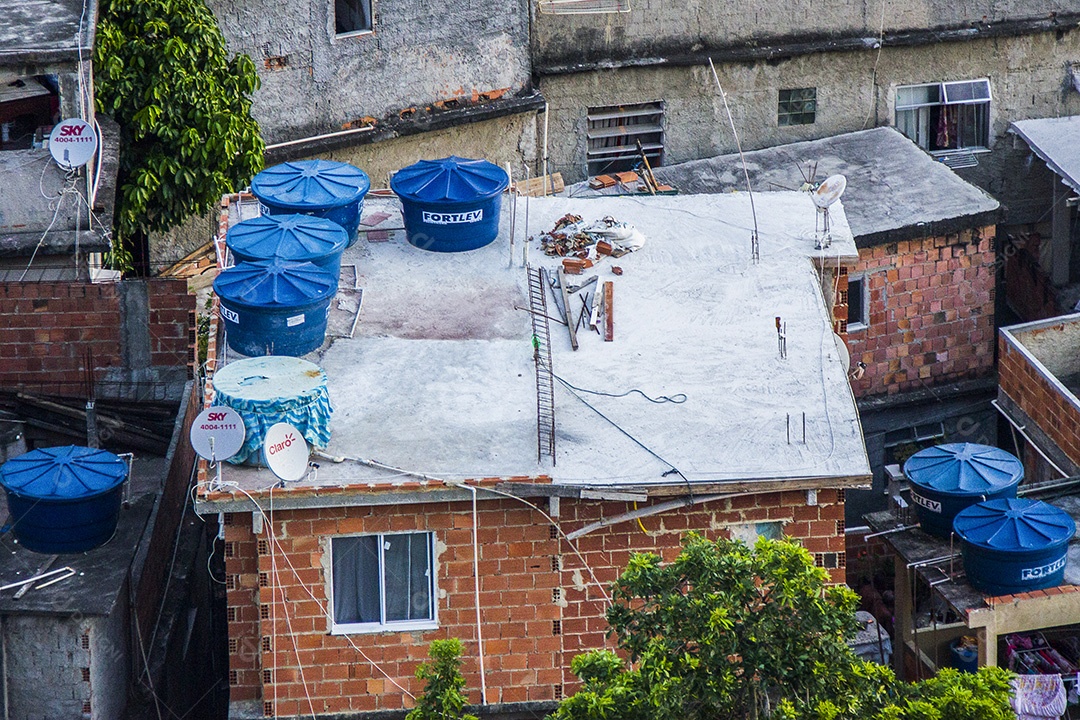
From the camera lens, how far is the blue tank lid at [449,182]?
78.3ft

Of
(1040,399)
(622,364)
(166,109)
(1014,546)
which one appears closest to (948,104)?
(1040,399)

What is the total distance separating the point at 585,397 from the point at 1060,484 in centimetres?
786

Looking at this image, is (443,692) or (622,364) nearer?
(443,692)

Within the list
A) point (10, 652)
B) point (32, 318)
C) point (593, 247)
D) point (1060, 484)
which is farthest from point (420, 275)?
point (1060, 484)

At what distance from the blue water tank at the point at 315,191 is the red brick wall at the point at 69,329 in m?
1.98

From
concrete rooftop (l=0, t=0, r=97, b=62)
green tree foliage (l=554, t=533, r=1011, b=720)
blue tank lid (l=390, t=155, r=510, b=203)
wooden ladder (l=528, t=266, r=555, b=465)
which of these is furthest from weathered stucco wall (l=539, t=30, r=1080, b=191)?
green tree foliage (l=554, t=533, r=1011, b=720)

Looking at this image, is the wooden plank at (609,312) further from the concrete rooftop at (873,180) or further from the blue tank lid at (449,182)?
the concrete rooftop at (873,180)

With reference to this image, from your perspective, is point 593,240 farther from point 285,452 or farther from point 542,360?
point 285,452

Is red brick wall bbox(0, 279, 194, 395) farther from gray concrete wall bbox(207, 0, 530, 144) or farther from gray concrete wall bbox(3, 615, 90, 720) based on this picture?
gray concrete wall bbox(207, 0, 530, 144)

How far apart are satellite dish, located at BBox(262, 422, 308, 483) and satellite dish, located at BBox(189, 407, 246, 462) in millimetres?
319

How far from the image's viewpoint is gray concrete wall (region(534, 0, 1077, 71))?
34500 millimetres

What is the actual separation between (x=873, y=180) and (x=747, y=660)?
19417mm

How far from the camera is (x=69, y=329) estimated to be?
24500 mm

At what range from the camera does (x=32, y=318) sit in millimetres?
24422
